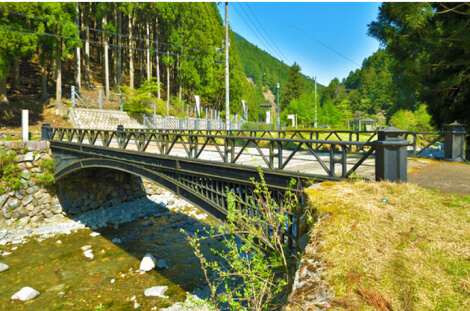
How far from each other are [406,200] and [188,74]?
1406 inches

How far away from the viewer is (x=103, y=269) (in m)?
9.82

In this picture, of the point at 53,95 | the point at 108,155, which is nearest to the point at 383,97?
the point at 53,95

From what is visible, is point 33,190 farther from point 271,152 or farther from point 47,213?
point 271,152

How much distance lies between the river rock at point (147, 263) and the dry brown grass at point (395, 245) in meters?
7.30

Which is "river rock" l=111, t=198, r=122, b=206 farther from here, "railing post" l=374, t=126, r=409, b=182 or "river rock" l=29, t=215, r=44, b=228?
"railing post" l=374, t=126, r=409, b=182

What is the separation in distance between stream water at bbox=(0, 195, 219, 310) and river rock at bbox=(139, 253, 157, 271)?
0.62ft

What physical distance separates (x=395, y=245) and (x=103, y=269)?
31.2 ft

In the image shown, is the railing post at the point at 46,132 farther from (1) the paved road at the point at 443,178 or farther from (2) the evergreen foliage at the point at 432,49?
(1) the paved road at the point at 443,178

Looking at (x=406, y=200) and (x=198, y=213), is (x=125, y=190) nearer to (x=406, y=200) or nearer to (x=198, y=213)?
(x=198, y=213)

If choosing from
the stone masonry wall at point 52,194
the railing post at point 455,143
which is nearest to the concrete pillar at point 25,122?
the stone masonry wall at point 52,194

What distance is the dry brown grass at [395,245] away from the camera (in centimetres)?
276

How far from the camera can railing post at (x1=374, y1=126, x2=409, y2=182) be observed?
461cm

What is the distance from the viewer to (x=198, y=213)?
1555 cm

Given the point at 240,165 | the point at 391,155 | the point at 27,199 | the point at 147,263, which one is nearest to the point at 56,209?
the point at 27,199
